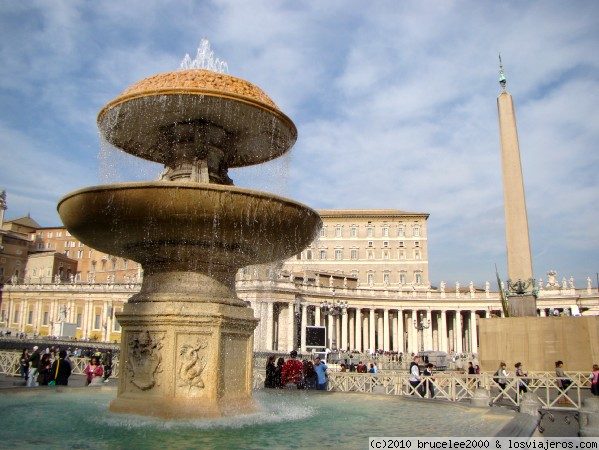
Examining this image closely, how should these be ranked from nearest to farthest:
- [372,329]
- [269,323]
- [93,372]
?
1. [93,372]
2. [269,323]
3. [372,329]

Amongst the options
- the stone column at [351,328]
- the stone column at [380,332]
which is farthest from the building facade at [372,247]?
the stone column at [351,328]

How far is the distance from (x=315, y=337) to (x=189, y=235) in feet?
84.1

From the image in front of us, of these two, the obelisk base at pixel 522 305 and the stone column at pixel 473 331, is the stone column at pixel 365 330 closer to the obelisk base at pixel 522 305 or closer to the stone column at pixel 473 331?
the stone column at pixel 473 331

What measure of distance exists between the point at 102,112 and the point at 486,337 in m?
14.9

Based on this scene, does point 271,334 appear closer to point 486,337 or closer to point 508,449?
point 486,337

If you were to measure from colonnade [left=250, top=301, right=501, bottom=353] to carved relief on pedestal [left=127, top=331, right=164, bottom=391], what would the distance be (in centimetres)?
4658

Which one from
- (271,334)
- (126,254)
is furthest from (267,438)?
(271,334)

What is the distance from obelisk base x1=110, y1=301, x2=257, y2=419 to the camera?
7242 mm

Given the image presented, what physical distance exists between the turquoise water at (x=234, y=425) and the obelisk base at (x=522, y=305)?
1091 centimetres

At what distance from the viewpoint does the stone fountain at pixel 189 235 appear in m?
7.20

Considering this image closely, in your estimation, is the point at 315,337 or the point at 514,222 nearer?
the point at 514,222

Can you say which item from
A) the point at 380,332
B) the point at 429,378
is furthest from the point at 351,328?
the point at 429,378

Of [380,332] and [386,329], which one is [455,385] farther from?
[380,332]

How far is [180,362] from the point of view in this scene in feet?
24.1
